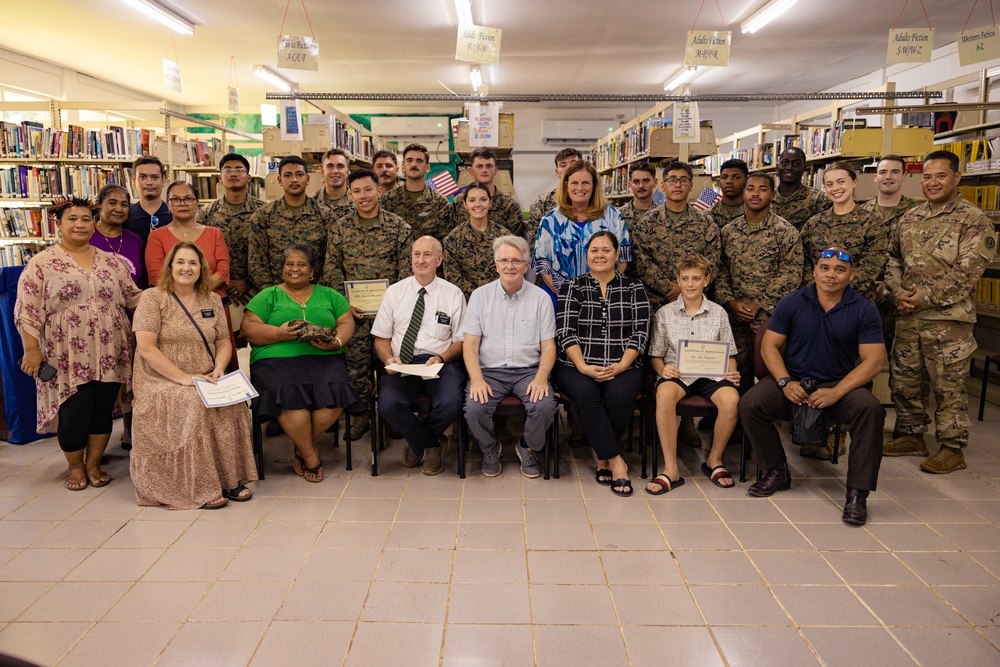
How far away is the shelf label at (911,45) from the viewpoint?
15.0ft

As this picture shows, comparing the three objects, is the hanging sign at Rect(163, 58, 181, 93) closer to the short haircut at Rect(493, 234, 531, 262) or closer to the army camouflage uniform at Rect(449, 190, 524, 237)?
the army camouflage uniform at Rect(449, 190, 524, 237)

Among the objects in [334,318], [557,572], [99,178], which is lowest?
[557,572]

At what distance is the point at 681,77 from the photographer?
10.7m

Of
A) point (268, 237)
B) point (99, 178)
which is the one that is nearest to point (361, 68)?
point (99, 178)

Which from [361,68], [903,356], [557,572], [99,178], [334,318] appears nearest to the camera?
[557,572]

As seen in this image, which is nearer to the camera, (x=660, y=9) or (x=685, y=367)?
(x=685, y=367)

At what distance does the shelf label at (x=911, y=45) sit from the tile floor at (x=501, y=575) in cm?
287

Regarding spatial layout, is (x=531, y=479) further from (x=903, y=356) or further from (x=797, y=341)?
(x=903, y=356)

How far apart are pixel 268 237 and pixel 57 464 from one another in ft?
6.22

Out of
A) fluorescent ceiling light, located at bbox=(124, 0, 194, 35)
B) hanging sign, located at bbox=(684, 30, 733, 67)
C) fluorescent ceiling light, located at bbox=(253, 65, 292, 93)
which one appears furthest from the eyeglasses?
fluorescent ceiling light, located at bbox=(253, 65, 292, 93)

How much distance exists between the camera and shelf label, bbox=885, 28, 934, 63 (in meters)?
4.58

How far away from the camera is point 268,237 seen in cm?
443

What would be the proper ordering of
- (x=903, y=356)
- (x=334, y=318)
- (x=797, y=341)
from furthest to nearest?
1. (x=903, y=356)
2. (x=334, y=318)
3. (x=797, y=341)

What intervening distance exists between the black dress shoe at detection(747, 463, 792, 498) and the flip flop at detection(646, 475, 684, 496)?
382 mm
